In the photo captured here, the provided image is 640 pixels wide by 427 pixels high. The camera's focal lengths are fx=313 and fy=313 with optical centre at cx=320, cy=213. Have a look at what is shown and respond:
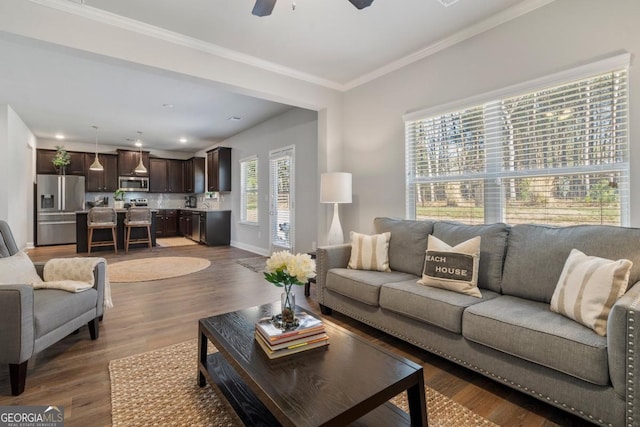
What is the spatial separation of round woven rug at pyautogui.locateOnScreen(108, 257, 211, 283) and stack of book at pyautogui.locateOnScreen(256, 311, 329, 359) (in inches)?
140

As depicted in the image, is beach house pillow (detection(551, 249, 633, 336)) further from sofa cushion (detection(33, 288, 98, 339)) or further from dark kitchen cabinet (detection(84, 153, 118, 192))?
dark kitchen cabinet (detection(84, 153, 118, 192))

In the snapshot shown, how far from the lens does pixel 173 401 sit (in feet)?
5.68

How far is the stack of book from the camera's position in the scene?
1.43 m

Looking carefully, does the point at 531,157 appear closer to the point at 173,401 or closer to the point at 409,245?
the point at 409,245

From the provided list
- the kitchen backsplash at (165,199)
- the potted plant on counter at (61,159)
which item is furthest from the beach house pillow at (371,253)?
the potted plant on counter at (61,159)

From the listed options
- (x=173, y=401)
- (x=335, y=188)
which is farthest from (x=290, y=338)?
(x=335, y=188)

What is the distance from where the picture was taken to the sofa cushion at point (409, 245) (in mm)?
2797

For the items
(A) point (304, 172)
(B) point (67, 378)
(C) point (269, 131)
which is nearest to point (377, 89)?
(A) point (304, 172)

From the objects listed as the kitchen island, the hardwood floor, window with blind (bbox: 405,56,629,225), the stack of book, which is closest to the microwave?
the kitchen island

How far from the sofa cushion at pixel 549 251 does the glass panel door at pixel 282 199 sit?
376cm

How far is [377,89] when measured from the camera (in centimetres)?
389

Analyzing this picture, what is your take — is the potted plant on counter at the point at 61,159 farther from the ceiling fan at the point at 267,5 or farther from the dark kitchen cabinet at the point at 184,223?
the ceiling fan at the point at 267,5

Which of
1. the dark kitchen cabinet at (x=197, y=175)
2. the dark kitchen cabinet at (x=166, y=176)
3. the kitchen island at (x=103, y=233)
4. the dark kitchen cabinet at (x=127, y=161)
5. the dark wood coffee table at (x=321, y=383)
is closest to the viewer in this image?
the dark wood coffee table at (x=321, y=383)

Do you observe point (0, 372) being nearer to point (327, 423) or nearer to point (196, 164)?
point (327, 423)
